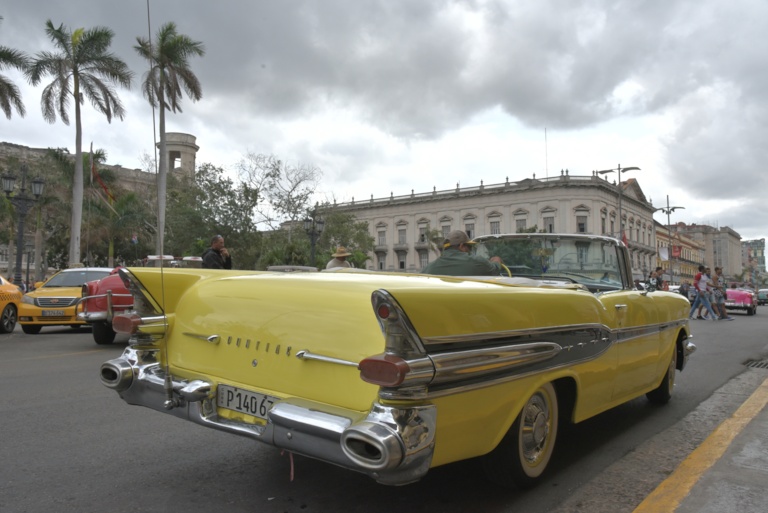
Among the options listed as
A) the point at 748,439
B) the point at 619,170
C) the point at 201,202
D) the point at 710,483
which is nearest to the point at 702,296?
the point at 748,439

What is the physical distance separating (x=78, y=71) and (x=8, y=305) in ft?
54.9

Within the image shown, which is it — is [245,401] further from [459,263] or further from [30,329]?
[30,329]

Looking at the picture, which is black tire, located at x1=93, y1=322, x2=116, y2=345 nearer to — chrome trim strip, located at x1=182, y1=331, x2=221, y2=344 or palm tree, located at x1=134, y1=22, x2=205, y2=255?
chrome trim strip, located at x1=182, y1=331, x2=221, y2=344

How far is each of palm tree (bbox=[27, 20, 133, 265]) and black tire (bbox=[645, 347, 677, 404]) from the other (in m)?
25.8

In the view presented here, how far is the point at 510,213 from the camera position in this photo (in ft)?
252

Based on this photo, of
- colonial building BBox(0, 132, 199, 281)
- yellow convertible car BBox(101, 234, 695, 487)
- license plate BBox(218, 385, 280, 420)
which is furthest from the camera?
colonial building BBox(0, 132, 199, 281)

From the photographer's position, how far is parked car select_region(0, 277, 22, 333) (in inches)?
470

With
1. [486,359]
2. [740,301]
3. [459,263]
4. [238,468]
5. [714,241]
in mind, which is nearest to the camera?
[486,359]

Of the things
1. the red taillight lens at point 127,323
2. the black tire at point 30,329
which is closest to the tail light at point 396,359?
the red taillight lens at point 127,323

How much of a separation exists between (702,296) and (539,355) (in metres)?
17.8

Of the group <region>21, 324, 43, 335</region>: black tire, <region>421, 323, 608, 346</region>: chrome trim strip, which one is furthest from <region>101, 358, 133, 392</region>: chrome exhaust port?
<region>21, 324, 43, 335</region>: black tire

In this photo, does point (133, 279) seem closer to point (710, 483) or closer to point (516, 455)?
point (516, 455)

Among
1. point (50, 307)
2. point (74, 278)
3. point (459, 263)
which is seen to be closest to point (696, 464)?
point (459, 263)

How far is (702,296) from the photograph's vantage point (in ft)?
60.4
